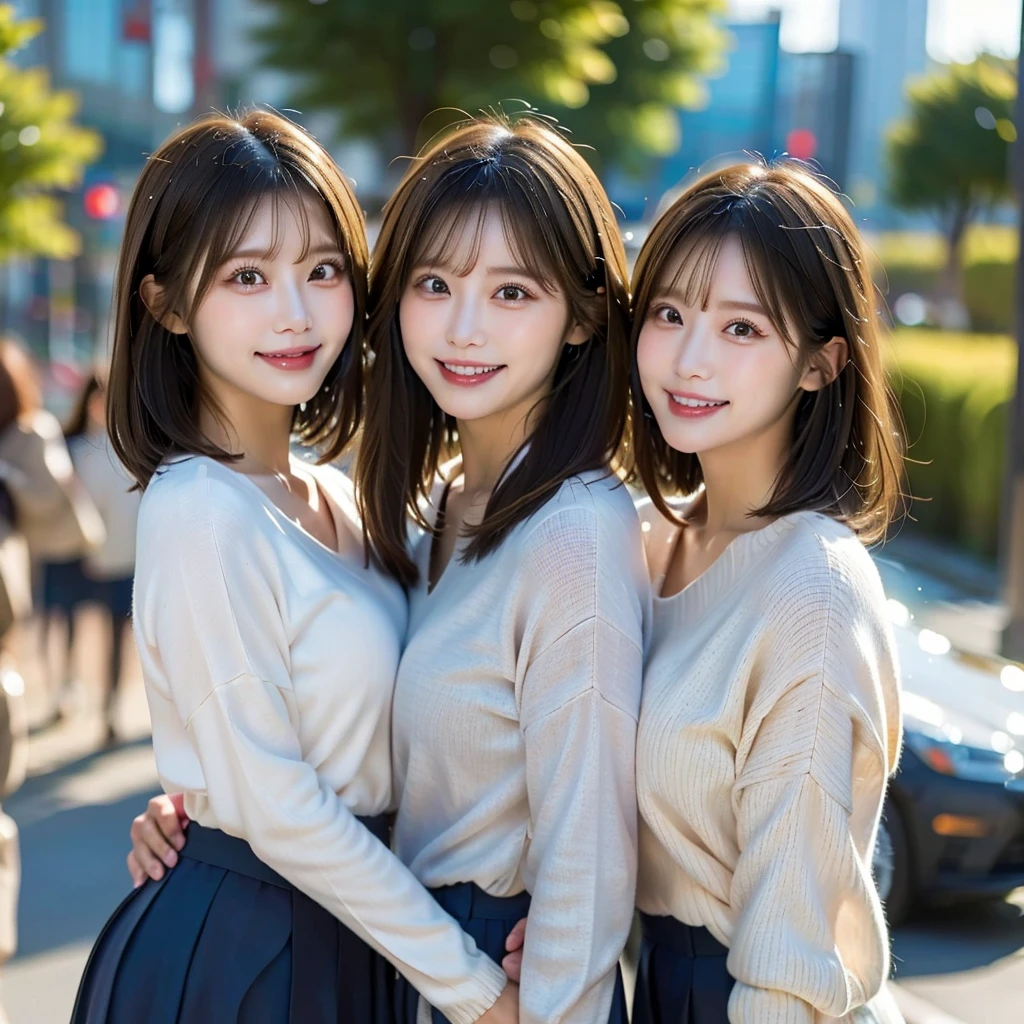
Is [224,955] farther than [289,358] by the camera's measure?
No

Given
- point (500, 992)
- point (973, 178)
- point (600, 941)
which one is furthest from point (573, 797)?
point (973, 178)

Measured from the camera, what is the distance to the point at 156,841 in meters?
2.28

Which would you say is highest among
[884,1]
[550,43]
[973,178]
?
[884,1]

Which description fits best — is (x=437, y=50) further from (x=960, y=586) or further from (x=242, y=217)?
(x=242, y=217)

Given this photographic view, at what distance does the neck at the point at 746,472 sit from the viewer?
2.21 meters

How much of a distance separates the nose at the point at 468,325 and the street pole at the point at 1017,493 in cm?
553

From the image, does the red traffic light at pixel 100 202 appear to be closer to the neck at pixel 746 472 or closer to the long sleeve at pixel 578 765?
the neck at pixel 746 472

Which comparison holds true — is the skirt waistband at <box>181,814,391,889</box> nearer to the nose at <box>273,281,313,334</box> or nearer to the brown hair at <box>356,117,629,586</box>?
the brown hair at <box>356,117,629,586</box>

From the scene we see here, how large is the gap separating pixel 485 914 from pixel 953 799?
1.82 m

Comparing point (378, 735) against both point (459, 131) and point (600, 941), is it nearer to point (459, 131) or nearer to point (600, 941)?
point (600, 941)

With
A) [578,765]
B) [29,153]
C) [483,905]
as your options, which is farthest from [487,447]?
[29,153]

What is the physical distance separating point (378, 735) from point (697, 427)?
72 centimetres

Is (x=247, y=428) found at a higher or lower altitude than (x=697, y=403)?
lower

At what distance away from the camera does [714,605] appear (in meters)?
2.05
